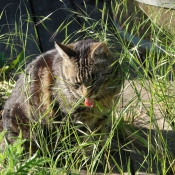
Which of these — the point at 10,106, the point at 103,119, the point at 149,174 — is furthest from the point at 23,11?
the point at 149,174

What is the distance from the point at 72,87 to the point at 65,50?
0.33 metres

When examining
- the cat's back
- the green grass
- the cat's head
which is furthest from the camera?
the cat's back

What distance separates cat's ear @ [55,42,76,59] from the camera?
11.1 ft

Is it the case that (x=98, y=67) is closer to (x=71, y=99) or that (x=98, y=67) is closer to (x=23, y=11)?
(x=71, y=99)

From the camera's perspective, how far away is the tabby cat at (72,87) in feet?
11.5

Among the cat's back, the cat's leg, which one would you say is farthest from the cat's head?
the cat's leg

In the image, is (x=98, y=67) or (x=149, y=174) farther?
(x=98, y=67)

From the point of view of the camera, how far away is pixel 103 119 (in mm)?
3715

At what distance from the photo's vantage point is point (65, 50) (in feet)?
11.3

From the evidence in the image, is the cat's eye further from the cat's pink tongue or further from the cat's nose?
the cat's pink tongue

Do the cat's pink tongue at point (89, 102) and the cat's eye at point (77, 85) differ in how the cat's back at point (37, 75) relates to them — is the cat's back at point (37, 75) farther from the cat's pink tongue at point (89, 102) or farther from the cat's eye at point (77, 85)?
the cat's pink tongue at point (89, 102)

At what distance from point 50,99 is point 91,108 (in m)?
0.33

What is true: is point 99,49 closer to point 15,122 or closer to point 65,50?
Result: point 65,50

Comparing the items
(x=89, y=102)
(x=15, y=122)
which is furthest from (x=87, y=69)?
(x=15, y=122)
